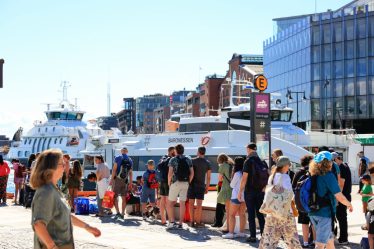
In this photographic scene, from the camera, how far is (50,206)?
5.78 m

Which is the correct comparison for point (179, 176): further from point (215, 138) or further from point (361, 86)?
point (361, 86)

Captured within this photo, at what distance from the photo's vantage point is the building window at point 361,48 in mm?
65688

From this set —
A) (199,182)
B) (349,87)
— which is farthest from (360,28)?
(199,182)

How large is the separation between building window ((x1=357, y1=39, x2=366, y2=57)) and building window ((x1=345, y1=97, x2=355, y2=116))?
446cm

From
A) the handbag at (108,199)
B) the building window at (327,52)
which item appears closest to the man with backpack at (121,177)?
the handbag at (108,199)

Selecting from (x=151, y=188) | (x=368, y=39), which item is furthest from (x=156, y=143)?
(x=368, y=39)

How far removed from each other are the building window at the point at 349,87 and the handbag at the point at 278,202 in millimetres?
59360

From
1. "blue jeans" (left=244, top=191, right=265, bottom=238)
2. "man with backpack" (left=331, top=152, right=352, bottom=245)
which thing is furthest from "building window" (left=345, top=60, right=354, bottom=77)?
"blue jeans" (left=244, top=191, right=265, bottom=238)

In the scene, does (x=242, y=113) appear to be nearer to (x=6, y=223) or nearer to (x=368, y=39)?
(x=6, y=223)

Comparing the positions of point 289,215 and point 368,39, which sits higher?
point 368,39

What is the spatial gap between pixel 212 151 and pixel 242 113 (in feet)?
10.2

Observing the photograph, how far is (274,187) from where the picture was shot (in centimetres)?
964

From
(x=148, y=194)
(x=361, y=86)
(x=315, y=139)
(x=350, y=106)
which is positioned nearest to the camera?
(x=148, y=194)

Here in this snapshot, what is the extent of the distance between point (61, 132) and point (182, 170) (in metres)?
43.8
